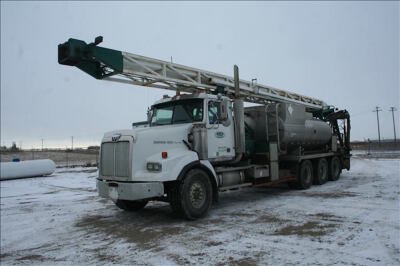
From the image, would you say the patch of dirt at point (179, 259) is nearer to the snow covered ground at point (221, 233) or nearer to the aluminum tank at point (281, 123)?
the snow covered ground at point (221, 233)

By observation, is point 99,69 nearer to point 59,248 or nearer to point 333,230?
point 59,248

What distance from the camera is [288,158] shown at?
12156 mm

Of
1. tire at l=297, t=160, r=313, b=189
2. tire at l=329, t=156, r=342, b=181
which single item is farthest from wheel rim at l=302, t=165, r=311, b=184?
tire at l=329, t=156, r=342, b=181

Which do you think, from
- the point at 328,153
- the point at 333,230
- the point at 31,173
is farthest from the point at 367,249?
the point at 31,173

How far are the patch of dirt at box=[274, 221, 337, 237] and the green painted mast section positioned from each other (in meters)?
4.80

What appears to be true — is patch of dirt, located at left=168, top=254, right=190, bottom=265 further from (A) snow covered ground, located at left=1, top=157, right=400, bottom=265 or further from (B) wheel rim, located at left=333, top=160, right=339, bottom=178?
(B) wheel rim, located at left=333, top=160, right=339, bottom=178

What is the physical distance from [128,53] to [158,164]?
266 centimetres

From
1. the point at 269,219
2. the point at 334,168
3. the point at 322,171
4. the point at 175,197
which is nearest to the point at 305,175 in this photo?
the point at 322,171

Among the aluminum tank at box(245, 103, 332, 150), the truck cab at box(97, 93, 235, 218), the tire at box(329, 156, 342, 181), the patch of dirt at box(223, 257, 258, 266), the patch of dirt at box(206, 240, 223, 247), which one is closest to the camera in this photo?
the patch of dirt at box(223, 257, 258, 266)

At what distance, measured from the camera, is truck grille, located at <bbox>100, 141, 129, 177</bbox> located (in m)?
7.34

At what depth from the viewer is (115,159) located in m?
7.61

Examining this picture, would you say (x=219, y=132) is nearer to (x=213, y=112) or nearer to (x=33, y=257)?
(x=213, y=112)

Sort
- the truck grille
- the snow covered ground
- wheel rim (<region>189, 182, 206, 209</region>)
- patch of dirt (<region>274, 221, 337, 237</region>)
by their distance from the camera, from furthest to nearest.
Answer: wheel rim (<region>189, 182, 206, 209</region>), the truck grille, patch of dirt (<region>274, 221, 337, 237</region>), the snow covered ground

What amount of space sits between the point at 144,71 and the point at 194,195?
3.20m
